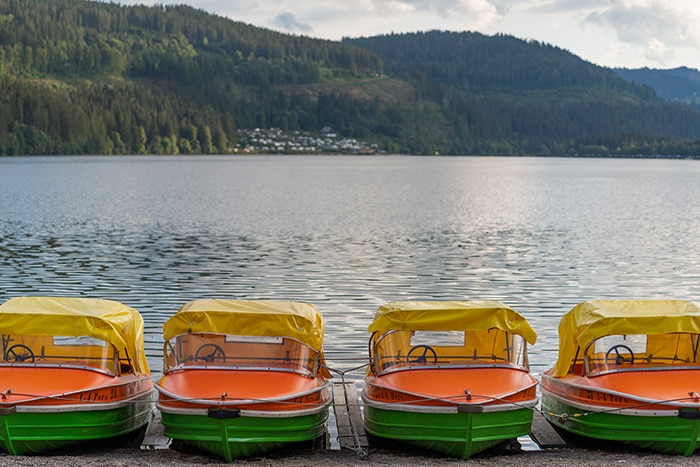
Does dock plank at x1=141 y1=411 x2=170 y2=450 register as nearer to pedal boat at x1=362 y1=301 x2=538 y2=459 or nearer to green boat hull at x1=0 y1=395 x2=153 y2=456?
green boat hull at x1=0 y1=395 x2=153 y2=456

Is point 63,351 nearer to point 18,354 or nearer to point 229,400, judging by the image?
point 18,354

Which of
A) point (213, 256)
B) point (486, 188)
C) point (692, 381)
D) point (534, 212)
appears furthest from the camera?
point (486, 188)

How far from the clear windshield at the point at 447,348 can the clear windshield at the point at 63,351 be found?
15.0ft

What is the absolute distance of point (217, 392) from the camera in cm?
1617

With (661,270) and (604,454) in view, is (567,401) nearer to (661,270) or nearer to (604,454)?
(604,454)

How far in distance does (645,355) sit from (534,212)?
68724mm

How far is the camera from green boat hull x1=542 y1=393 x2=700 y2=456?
16422 millimetres

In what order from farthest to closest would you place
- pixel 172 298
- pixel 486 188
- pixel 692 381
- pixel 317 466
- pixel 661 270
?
1. pixel 486 188
2. pixel 661 270
3. pixel 172 298
4. pixel 692 381
5. pixel 317 466

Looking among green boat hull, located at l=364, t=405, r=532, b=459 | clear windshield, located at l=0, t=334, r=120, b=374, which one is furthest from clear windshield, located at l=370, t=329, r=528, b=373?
clear windshield, located at l=0, t=334, r=120, b=374

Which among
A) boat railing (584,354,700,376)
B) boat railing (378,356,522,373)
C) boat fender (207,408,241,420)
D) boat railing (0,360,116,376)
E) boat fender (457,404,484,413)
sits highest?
boat railing (584,354,700,376)

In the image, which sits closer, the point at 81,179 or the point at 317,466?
the point at 317,466

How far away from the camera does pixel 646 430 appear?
16562 mm

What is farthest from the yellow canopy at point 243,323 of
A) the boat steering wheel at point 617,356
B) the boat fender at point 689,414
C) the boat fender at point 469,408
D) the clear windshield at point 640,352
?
the boat fender at point 689,414

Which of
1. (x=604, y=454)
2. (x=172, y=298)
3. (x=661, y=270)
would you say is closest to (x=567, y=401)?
(x=604, y=454)
